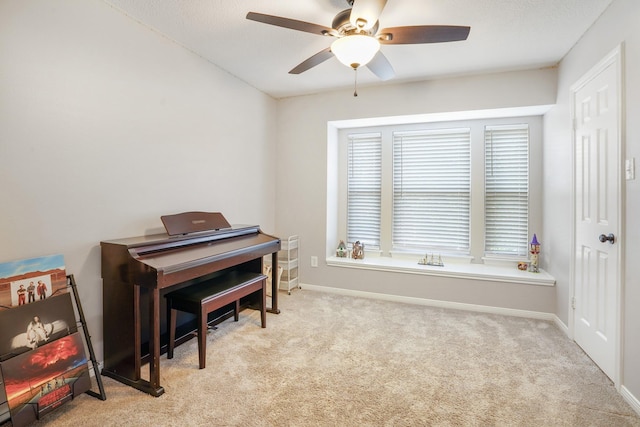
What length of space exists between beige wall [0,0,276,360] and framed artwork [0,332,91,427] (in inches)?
13.4

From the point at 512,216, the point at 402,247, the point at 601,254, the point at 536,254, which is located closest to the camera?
the point at 601,254

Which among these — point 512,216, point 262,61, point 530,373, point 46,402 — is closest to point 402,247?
point 512,216

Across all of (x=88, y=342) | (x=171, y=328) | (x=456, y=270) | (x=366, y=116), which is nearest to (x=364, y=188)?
(x=366, y=116)

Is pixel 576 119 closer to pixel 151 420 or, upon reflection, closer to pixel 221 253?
pixel 221 253

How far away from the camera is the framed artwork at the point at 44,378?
1.50m

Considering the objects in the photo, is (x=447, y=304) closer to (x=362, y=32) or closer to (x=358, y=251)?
(x=358, y=251)

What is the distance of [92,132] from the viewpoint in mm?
2039

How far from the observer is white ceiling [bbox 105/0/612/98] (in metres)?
2.09

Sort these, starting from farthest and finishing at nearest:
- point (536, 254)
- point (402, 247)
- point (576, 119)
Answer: point (402, 247), point (536, 254), point (576, 119)

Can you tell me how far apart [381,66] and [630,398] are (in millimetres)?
2610

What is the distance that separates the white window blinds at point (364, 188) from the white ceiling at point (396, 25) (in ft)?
3.15

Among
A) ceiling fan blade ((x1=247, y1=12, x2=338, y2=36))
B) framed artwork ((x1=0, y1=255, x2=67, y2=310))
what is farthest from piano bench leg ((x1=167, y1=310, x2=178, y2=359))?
ceiling fan blade ((x1=247, y1=12, x2=338, y2=36))

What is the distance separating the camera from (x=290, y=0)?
2033mm

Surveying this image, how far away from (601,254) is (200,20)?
337cm
